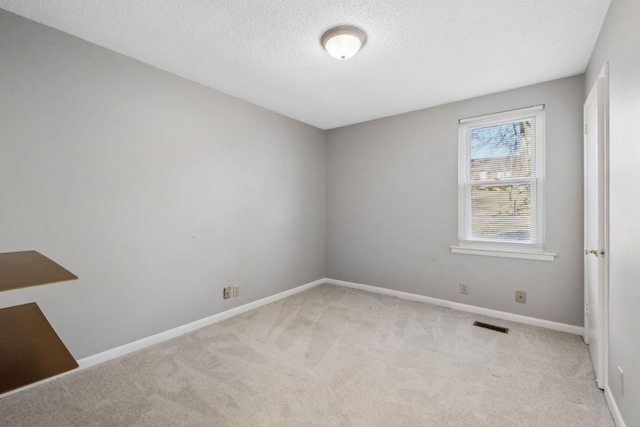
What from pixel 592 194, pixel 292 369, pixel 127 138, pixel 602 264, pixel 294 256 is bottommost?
pixel 292 369

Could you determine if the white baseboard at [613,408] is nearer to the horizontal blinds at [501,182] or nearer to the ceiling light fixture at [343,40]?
the horizontal blinds at [501,182]

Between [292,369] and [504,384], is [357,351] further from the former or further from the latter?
[504,384]

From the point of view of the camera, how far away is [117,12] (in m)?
1.96

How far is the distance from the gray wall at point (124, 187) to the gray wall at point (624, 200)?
3.14 metres

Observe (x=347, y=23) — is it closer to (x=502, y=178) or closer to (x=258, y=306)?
(x=502, y=178)

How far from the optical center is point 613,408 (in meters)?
1.73

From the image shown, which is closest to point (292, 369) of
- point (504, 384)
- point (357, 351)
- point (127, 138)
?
point (357, 351)

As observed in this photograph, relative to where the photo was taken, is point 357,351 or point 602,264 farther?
point 357,351

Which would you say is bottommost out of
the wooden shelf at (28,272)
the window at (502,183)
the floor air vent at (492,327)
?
the floor air vent at (492,327)

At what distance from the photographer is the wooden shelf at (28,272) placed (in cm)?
98

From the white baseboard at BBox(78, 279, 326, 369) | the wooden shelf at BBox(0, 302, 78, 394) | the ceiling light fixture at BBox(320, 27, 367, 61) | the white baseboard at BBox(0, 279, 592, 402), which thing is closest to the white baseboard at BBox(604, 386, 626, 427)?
the white baseboard at BBox(0, 279, 592, 402)

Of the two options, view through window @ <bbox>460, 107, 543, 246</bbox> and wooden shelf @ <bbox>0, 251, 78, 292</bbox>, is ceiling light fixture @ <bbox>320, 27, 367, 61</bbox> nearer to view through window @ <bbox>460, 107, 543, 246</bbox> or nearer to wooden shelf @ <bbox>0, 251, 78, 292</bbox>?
view through window @ <bbox>460, 107, 543, 246</bbox>

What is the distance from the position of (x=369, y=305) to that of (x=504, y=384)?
1.75 m

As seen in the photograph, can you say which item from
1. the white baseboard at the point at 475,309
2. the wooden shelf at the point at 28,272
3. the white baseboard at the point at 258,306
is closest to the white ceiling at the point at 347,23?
the wooden shelf at the point at 28,272
